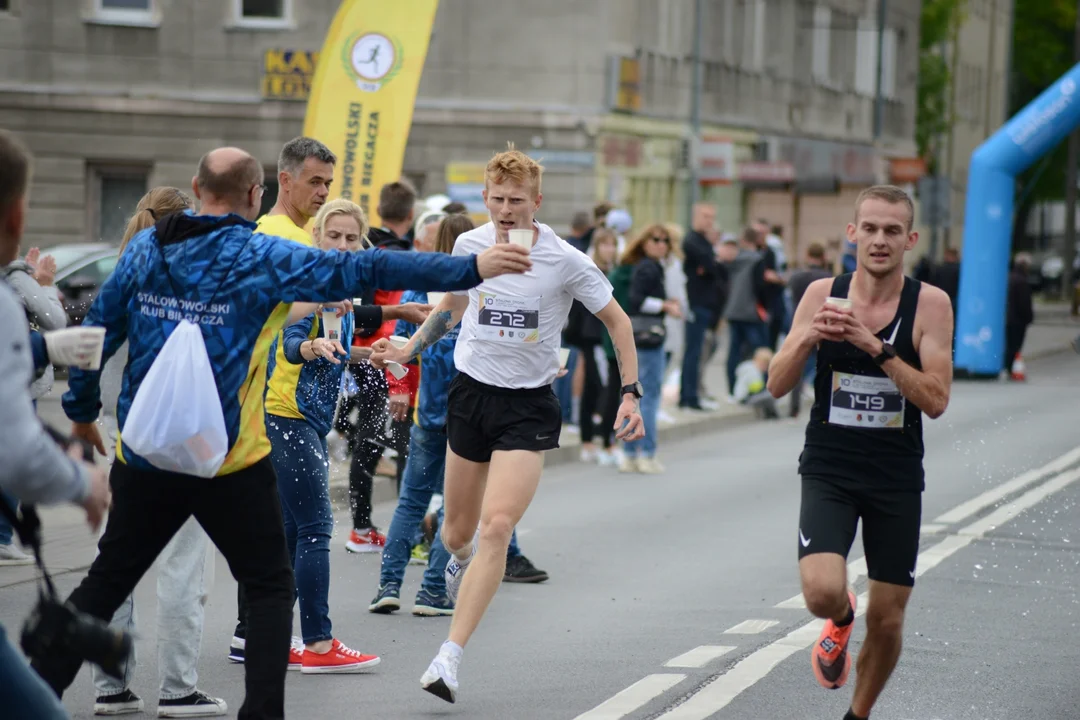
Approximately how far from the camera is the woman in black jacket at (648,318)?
48.2 ft

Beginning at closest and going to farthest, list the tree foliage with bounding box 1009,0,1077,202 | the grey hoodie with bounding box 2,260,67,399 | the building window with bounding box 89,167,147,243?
the grey hoodie with bounding box 2,260,67,399 < the building window with bounding box 89,167,147,243 < the tree foliage with bounding box 1009,0,1077,202

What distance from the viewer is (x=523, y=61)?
3300 cm

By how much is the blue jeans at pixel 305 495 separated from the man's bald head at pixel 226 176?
1.71 m

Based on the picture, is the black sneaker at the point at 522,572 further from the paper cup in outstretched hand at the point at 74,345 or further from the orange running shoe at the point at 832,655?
the paper cup in outstretched hand at the point at 74,345

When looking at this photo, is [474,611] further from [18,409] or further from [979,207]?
[979,207]

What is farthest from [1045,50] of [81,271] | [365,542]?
[365,542]

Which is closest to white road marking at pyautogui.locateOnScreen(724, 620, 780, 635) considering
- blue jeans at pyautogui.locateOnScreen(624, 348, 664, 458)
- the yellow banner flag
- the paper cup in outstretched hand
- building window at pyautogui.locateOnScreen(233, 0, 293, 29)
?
the paper cup in outstretched hand

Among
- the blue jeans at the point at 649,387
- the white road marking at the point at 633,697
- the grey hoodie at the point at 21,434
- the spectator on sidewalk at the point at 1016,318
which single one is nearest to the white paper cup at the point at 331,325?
the white road marking at the point at 633,697

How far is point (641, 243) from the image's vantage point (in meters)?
15.0

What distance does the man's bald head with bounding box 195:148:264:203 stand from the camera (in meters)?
5.50

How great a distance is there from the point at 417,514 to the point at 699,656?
1.71m

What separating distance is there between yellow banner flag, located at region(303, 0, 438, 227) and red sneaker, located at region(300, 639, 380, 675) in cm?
775

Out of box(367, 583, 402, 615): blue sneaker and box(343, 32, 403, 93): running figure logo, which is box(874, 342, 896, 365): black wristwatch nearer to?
box(367, 583, 402, 615): blue sneaker

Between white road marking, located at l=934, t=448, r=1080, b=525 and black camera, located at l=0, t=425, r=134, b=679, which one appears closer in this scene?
black camera, located at l=0, t=425, r=134, b=679
